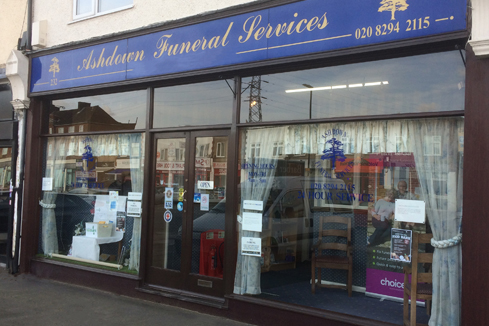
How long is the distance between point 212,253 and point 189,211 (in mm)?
676

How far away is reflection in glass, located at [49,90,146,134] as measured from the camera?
7000 mm

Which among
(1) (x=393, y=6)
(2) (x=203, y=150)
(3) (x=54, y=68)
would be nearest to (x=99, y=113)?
(3) (x=54, y=68)

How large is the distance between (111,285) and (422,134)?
4.99m

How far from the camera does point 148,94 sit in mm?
6750

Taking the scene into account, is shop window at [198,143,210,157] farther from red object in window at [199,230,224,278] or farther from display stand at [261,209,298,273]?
display stand at [261,209,298,273]

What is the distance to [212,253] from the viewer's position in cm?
629

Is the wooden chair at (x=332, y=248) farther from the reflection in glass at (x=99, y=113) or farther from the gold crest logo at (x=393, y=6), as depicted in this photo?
the reflection in glass at (x=99, y=113)

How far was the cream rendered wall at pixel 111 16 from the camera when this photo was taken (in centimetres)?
623

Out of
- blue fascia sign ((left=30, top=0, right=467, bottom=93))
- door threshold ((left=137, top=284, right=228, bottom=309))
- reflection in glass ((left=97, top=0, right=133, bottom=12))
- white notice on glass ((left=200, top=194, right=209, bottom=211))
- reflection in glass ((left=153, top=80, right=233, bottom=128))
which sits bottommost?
door threshold ((left=137, top=284, right=228, bottom=309))

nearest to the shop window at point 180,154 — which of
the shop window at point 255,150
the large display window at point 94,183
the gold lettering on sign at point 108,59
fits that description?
the large display window at point 94,183

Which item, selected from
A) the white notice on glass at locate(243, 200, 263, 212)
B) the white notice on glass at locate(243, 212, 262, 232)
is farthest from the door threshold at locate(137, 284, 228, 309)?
the white notice on glass at locate(243, 200, 263, 212)

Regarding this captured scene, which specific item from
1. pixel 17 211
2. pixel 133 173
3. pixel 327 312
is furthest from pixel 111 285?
pixel 327 312

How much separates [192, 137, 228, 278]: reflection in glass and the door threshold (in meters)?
0.32

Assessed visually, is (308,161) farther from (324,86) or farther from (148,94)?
(148,94)
